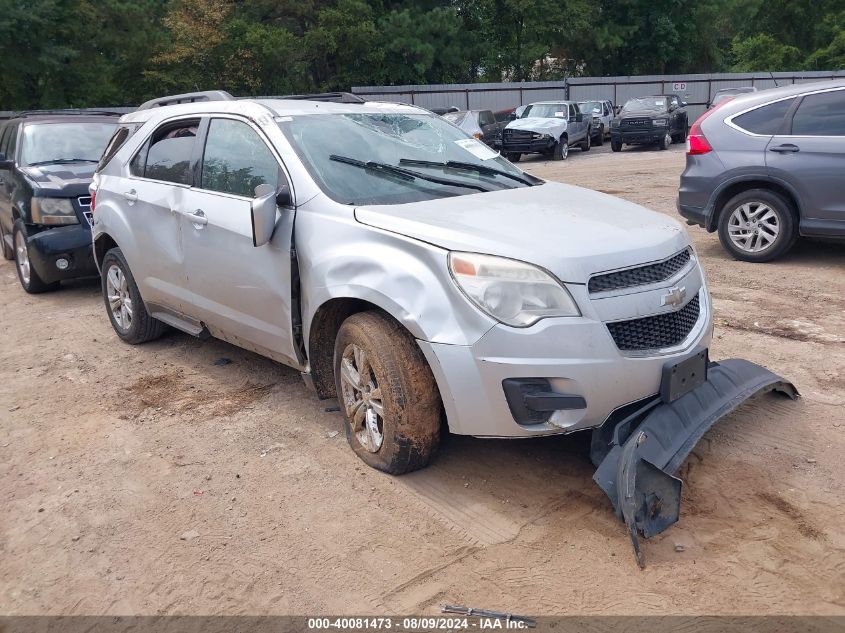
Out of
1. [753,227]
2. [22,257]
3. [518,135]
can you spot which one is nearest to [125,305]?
[22,257]

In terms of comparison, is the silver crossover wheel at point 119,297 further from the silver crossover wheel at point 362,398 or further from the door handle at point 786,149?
the door handle at point 786,149

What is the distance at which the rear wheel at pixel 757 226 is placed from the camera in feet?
25.9

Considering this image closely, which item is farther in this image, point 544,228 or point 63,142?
point 63,142

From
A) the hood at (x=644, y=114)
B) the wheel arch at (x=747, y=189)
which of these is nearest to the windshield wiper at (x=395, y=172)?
the wheel arch at (x=747, y=189)

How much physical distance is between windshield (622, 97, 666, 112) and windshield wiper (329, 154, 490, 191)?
23446 millimetres

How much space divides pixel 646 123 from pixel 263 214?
23.6 m

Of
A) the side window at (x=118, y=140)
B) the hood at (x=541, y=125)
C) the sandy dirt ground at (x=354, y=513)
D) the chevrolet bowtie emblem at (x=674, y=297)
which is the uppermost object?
the side window at (x=118, y=140)

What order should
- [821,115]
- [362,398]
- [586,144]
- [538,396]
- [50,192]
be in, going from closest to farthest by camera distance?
[538,396] → [362,398] → [821,115] → [50,192] → [586,144]

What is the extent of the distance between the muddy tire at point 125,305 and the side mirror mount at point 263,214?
2.18m

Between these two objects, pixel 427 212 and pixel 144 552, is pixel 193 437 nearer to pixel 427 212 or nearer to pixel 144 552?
pixel 144 552

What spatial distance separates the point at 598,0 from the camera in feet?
152

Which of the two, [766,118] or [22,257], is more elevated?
[766,118]

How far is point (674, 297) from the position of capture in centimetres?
367

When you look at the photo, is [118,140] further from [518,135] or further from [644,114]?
[644,114]
